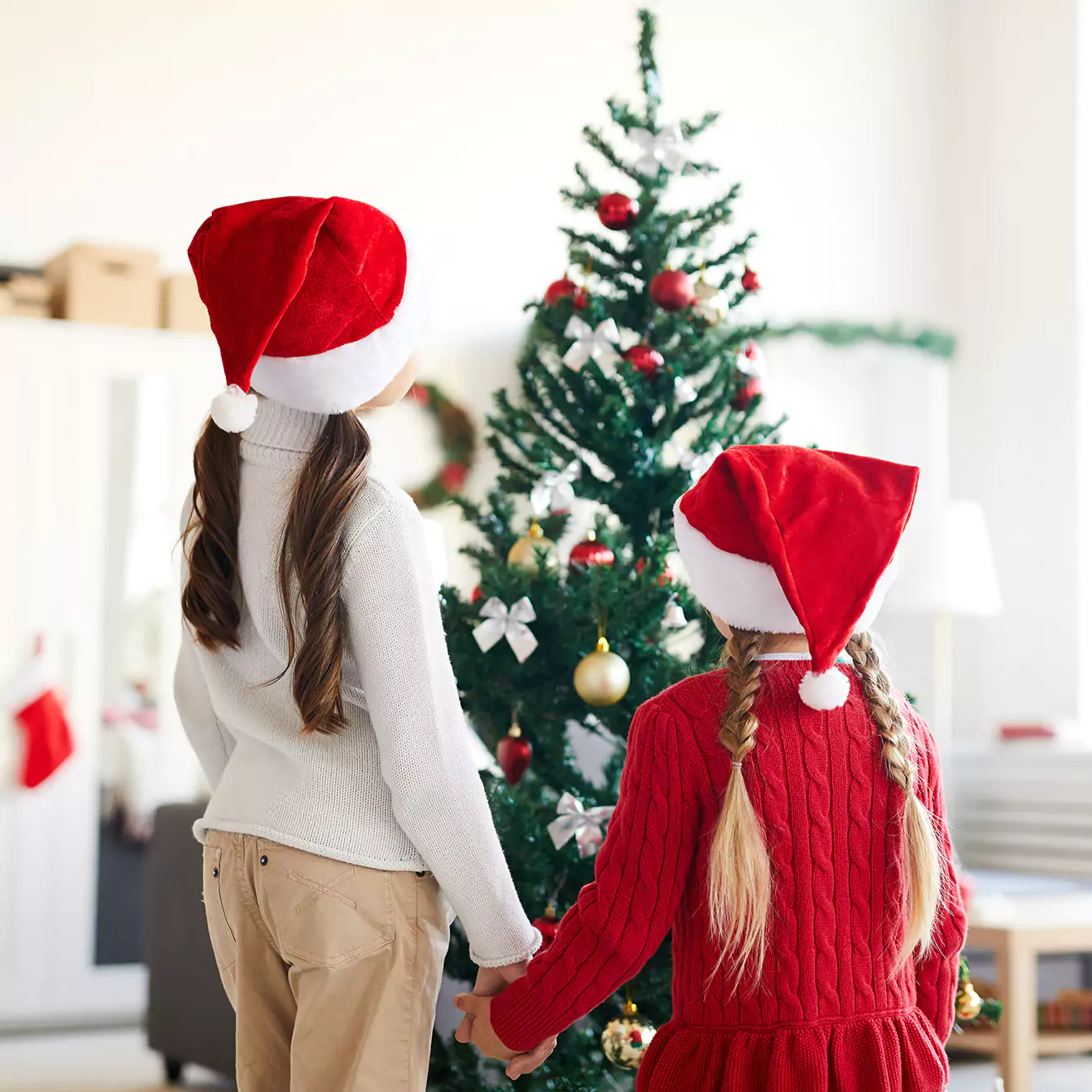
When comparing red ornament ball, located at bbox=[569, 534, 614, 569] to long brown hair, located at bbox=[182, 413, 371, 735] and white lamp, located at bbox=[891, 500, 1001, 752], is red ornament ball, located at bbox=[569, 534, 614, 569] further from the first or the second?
white lamp, located at bbox=[891, 500, 1001, 752]

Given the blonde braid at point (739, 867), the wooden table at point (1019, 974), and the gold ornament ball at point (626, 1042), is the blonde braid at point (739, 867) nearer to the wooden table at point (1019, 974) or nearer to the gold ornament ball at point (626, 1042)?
the gold ornament ball at point (626, 1042)

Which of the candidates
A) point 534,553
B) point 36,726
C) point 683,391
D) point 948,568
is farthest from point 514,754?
point 948,568

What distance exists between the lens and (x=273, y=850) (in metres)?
1.32

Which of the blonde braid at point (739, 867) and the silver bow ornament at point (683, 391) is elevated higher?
the silver bow ornament at point (683, 391)

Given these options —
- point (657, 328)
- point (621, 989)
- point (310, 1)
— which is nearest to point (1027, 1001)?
point (621, 989)

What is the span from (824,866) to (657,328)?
1.05 metres

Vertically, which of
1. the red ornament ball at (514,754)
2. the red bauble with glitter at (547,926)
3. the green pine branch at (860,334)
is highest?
the green pine branch at (860,334)

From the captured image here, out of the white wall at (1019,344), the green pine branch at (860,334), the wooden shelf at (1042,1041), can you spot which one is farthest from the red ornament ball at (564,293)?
the white wall at (1019,344)

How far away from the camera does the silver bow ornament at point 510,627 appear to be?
1984 mm

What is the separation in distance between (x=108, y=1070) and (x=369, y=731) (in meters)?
2.43

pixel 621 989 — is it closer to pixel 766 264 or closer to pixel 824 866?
pixel 824 866

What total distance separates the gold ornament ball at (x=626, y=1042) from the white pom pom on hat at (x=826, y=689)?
0.79 meters

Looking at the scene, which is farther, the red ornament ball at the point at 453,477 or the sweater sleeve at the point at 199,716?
the red ornament ball at the point at 453,477

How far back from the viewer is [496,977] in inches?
55.9
